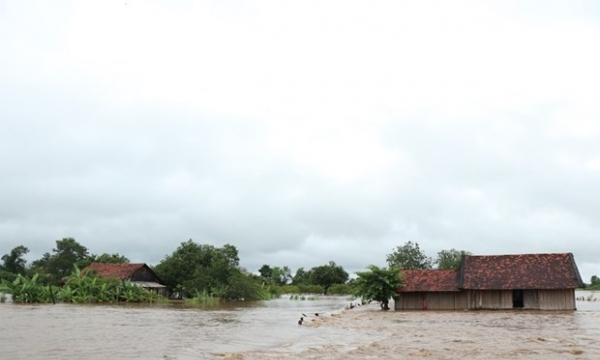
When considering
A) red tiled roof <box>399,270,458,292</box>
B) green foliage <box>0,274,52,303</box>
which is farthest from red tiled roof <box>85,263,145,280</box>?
red tiled roof <box>399,270,458,292</box>

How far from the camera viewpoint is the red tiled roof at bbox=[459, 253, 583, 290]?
3434 centimetres

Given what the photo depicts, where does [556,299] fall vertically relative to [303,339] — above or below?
above

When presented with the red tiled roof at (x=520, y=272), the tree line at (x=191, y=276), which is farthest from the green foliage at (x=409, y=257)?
the red tiled roof at (x=520, y=272)

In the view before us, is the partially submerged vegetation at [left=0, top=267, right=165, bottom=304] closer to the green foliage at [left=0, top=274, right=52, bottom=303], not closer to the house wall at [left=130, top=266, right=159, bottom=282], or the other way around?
the green foliage at [left=0, top=274, right=52, bottom=303]

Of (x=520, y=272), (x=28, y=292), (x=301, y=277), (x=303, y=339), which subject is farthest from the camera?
(x=301, y=277)

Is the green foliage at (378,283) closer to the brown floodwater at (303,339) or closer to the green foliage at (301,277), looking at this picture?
the brown floodwater at (303,339)

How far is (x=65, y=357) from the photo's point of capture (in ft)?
47.6

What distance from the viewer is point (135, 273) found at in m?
54.9

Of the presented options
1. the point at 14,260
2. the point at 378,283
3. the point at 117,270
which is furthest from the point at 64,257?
the point at 378,283

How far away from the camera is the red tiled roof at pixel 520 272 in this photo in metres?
34.3

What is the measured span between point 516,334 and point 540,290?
631 inches

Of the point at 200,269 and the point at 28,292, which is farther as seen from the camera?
the point at 200,269

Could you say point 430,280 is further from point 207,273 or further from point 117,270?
point 117,270

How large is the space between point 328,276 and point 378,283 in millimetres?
82306
